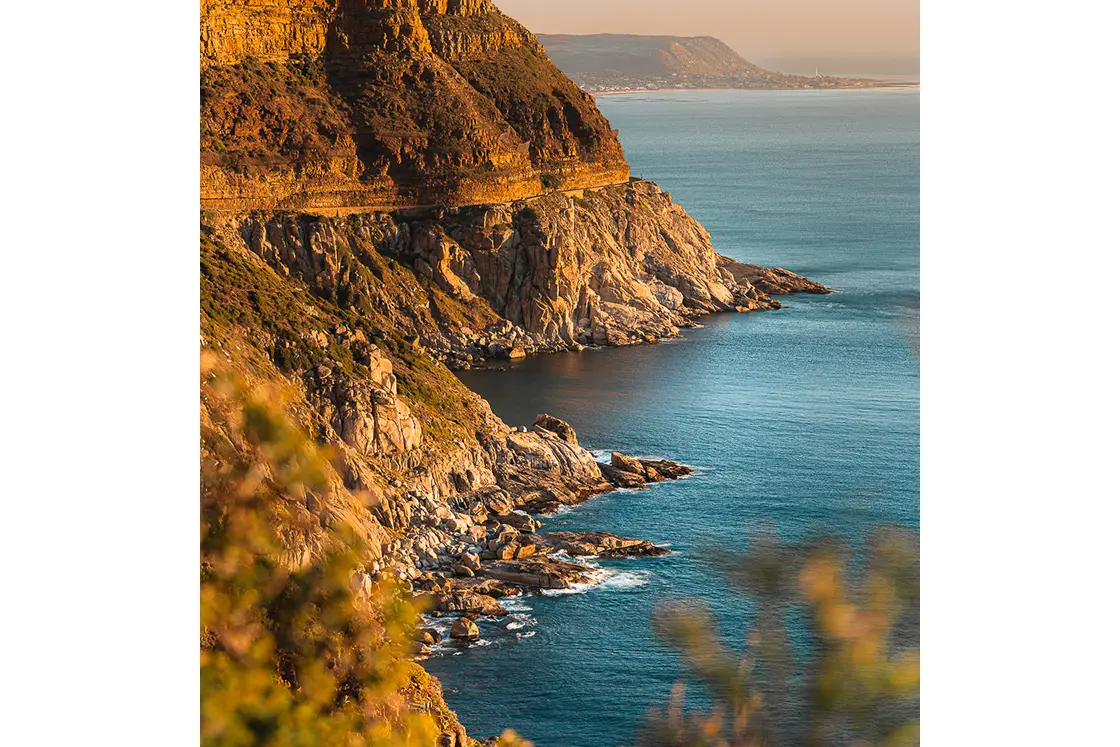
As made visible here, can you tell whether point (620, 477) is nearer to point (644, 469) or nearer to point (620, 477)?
point (620, 477)

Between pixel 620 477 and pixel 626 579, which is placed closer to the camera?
pixel 626 579

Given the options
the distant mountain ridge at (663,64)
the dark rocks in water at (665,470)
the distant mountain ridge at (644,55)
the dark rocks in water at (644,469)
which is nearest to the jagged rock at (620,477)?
the dark rocks in water at (644,469)

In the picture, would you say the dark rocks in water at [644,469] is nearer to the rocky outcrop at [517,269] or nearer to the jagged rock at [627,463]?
the jagged rock at [627,463]

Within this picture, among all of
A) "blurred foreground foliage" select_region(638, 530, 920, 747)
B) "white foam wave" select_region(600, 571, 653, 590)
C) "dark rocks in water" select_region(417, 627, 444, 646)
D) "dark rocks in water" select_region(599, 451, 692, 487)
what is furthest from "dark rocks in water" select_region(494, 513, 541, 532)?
"blurred foreground foliage" select_region(638, 530, 920, 747)

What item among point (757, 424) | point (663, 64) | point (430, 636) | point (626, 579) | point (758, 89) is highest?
point (663, 64)

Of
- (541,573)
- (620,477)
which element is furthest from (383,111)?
(541,573)
